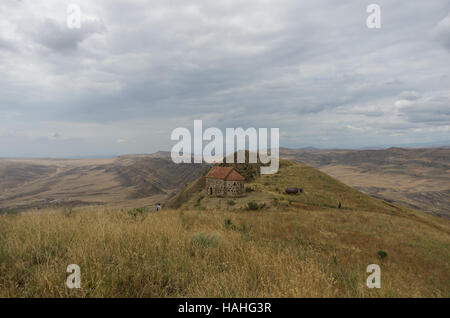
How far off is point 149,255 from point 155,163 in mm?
171717

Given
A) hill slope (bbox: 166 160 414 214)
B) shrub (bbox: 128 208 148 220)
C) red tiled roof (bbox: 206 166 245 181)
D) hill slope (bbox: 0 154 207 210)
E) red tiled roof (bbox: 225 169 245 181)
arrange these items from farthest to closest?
hill slope (bbox: 0 154 207 210) < red tiled roof (bbox: 206 166 245 181) < red tiled roof (bbox: 225 169 245 181) < hill slope (bbox: 166 160 414 214) < shrub (bbox: 128 208 148 220)

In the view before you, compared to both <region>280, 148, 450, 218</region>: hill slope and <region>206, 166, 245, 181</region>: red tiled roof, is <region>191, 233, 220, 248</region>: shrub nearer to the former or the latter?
<region>206, 166, 245, 181</region>: red tiled roof

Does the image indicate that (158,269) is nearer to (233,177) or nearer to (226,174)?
(233,177)

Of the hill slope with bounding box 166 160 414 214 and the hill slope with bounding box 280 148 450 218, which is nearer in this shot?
the hill slope with bounding box 166 160 414 214

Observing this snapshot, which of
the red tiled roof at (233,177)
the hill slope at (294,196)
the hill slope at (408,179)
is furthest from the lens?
the hill slope at (408,179)

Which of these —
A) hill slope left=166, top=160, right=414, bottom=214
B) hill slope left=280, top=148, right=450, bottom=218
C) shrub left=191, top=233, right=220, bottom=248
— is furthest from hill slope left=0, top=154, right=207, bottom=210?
hill slope left=280, top=148, right=450, bottom=218

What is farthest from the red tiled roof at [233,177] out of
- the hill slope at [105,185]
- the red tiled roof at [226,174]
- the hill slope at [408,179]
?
the hill slope at [408,179]

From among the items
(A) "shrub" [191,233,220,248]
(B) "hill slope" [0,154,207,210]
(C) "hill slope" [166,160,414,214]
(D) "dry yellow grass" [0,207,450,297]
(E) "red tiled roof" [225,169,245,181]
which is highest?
(D) "dry yellow grass" [0,207,450,297]

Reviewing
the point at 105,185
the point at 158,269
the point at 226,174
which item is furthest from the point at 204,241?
the point at 105,185

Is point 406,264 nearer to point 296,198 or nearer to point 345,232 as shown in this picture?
point 345,232

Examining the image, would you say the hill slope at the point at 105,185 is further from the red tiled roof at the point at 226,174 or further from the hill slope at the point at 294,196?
the red tiled roof at the point at 226,174

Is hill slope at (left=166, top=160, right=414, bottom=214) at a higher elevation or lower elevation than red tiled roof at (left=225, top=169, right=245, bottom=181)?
lower

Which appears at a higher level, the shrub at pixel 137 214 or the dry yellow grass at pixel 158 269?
the dry yellow grass at pixel 158 269
